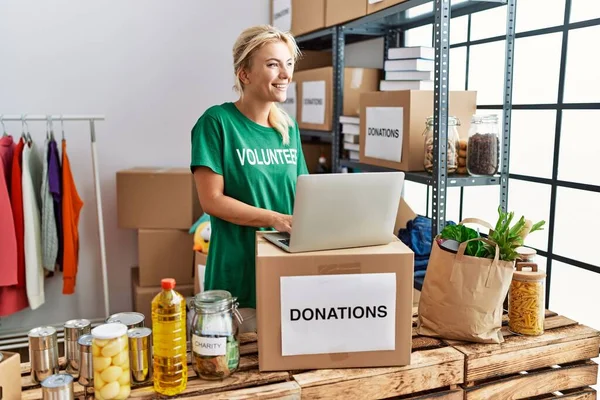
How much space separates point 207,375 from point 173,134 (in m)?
2.46

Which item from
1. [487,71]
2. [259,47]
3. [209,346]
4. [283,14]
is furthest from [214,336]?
[283,14]

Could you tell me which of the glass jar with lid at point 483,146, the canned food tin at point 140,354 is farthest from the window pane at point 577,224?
the canned food tin at point 140,354

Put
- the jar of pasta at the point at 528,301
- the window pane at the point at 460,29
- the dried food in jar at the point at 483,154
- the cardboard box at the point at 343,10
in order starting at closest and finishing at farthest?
1. the jar of pasta at the point at 528,301
2. the dried food in jar at the point at 483,154
3. the cardboard box at the point at 343,10
4. the window pane at the point at 460,29

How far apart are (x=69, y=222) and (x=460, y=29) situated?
2181mm

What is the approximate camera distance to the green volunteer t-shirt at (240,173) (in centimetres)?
167

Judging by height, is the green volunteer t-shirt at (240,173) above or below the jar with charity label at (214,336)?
above

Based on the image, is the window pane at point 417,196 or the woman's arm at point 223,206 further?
the window pane at point 417,196

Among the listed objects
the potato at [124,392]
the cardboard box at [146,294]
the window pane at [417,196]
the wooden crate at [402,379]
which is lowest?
the cardboard box at [146,294]

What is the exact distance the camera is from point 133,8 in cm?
336

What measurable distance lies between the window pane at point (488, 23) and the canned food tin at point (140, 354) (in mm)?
1977

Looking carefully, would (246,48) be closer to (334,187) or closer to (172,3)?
(334,187)

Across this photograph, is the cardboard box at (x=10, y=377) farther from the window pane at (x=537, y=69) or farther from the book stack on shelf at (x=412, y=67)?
the window pane at (x=537, y=69)

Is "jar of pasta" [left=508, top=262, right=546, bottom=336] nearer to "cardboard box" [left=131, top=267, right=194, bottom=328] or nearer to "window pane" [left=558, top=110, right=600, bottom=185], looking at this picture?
"window pane" [left=558, top=110, right=600, bottom=185]

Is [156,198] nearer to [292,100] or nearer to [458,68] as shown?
[292,100]
